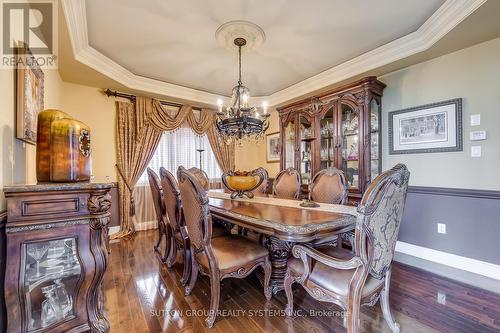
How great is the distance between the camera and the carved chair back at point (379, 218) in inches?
45.0

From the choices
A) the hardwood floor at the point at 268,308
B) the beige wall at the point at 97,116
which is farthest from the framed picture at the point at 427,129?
the beige wall at the point at 97,116

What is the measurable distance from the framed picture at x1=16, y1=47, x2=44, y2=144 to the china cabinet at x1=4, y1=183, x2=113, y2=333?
1.76 feet

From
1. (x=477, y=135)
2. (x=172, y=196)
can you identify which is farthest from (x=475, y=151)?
(x=172, y=196)

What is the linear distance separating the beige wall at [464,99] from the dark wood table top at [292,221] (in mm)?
1738

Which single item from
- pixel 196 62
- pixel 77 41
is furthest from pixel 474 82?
pixel 77 41

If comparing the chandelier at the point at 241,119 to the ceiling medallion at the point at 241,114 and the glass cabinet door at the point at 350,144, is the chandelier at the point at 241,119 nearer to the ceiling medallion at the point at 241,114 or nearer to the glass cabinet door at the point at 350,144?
the ceiling medallion at the point at 241,114

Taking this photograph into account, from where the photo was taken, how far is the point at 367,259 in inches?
46.4

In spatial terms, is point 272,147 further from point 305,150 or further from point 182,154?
point 182,154

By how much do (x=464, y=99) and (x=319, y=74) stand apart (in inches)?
70.3

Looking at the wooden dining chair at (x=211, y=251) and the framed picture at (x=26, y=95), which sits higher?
the framed picture at (x=26, y=95)

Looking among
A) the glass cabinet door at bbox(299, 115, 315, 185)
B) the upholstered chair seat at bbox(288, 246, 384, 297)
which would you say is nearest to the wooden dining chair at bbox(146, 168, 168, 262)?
the upholstered chair seat at bbox(288, 246, 384, 297)

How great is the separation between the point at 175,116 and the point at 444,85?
404 centimetres

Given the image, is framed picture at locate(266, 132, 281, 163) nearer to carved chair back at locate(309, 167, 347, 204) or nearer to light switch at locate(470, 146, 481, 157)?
carved chair back at locate(309, 167, 347, 204)

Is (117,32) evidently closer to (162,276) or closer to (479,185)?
(162,276)
